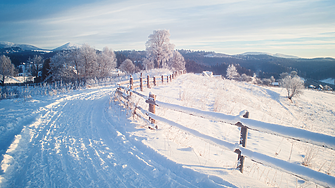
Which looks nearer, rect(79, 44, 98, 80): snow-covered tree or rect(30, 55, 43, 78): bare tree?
rect(79, 44, 98, 80): snow-covered tree

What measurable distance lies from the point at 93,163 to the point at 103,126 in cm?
239

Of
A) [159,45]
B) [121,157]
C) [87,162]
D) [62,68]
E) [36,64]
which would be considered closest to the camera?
[87,162]

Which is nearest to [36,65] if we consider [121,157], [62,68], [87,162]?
[62,68]

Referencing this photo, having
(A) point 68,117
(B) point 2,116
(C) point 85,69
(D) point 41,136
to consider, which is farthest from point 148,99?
(C) point 85,69

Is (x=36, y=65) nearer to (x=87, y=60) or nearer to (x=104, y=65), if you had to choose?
(x=104, y=65)

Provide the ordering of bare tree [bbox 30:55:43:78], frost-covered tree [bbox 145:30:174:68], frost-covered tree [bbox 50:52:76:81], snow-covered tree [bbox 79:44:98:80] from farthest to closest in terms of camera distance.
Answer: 1. bare tree [bbox 30:55:43:78]
2. frost-covered tree [bbox 145:30:174:68]
3. snow-covered tree [bbox 79:44:98:80]
4. frost-covered tree [bbox 50:52:76:81]

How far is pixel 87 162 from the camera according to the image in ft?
10.3

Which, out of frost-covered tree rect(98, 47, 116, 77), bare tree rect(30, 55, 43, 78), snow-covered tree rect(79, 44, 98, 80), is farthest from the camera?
bare tree rect(30, 55, 43, 78)

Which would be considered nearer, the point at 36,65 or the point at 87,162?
the point at 87,162

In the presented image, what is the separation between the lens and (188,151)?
364cm

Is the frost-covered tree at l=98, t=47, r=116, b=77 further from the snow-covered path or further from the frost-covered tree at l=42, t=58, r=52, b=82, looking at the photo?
the snow-covered path

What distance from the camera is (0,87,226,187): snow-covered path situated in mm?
2598

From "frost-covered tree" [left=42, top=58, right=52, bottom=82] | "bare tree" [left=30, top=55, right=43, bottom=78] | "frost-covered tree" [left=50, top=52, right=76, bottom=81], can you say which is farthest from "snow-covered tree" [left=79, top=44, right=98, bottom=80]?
"bare tree" [left=30, top=55, right=43, bottom=78]

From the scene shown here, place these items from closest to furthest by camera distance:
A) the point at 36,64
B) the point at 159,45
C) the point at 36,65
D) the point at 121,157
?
the point at 121,157
the point at 159,45
the point at 36,64
the point at 36,65
